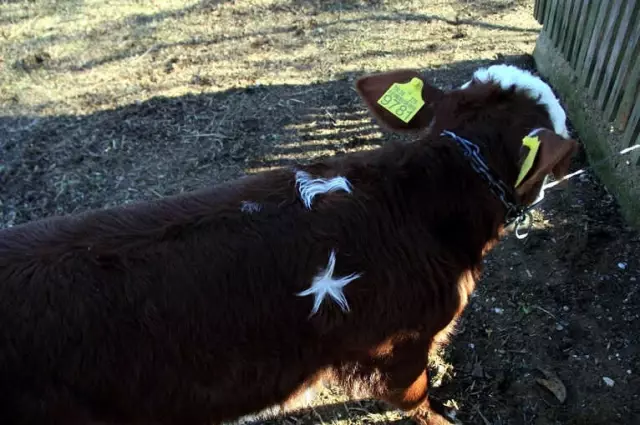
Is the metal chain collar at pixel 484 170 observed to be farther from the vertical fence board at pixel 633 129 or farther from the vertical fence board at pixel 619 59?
the vertical fence board at pixel 619 59

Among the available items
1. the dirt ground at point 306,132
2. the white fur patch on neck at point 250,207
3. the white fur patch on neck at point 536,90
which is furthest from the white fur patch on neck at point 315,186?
the dirt ground at point 306,132

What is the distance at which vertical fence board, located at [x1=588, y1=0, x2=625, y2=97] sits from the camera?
4.24 m

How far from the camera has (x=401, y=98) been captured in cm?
292

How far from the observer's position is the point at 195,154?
5121 millimetres

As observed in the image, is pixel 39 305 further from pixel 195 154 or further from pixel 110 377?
pixel 195 154

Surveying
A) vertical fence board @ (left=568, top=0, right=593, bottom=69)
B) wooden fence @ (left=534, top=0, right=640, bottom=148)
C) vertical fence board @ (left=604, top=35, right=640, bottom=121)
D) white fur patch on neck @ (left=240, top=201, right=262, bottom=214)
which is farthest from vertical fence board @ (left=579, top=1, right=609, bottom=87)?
white fur patch on neck @ (left=240, top=201, right=262, bottom=214)

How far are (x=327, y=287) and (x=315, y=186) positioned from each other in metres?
0.47

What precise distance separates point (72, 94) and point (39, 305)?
14.3ft

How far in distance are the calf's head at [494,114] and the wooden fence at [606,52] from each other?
166 cm

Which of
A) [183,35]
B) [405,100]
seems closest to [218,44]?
[183,35]

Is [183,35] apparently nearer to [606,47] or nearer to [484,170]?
[606,47]

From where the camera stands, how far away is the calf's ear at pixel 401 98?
2.90 m

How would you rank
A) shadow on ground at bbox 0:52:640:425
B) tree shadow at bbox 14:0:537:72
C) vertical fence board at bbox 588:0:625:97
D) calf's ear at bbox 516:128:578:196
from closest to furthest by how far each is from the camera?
calf's ear at bbox 516:128:578:196 → shadow on ground at bbox 0:52:640:425 → vertical fence board at bbox 588:0:625:97 → tree shadow at bbox 14:0:537:72

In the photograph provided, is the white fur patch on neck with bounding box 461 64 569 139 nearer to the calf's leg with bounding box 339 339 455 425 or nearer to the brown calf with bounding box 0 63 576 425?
the brown calf with bounding box 0 63 576 425
